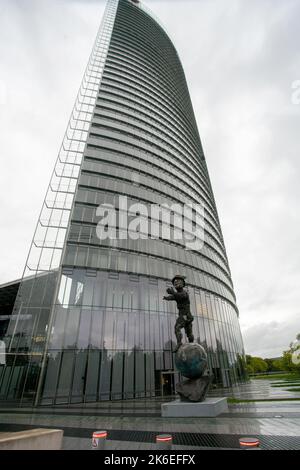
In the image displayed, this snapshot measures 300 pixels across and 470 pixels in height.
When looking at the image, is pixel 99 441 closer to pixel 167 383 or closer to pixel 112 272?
pixel 112 272

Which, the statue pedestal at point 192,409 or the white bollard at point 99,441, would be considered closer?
the white bollard at point 99,441

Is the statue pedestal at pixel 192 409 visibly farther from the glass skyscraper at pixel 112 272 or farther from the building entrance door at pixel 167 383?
the building entrance door at pixel 167 383

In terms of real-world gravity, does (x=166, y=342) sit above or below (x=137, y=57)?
below

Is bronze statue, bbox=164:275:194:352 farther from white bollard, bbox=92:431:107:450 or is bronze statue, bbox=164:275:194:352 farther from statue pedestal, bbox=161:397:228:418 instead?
white bollard, bbox=92:431:107:450

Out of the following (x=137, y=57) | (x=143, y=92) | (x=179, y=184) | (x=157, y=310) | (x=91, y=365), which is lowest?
(x=91, y=365)

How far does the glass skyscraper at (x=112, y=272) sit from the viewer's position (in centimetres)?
1809

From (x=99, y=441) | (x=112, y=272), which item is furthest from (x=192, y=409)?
(x=112, y=272)

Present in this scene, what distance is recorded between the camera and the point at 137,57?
47312 millimetres

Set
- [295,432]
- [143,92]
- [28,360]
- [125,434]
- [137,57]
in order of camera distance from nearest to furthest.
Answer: [295,432] → [125,434] → [28,360] → [143,92] → [137,57]

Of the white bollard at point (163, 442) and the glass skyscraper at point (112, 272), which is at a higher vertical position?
the glass skyscraper at point (112, 272)

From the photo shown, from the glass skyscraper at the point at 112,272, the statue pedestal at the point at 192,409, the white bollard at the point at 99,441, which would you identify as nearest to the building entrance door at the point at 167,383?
the glass skyscraper at the point at 112,272

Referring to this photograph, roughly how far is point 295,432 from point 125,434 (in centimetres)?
476
